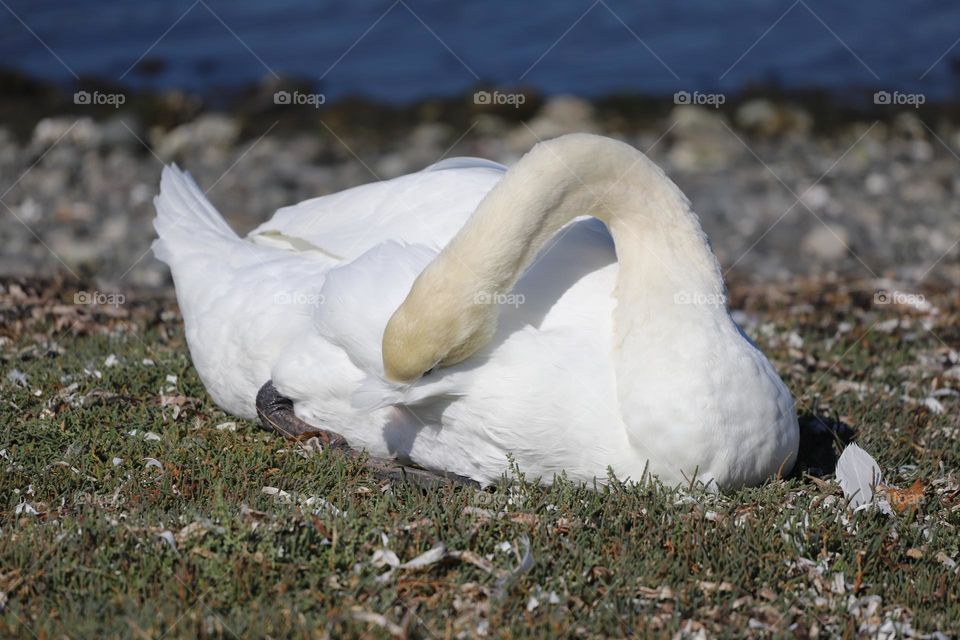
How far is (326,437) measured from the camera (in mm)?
5863

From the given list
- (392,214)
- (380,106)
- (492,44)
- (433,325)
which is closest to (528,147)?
(380,106)

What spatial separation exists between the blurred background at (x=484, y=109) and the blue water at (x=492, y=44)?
0.26 ft

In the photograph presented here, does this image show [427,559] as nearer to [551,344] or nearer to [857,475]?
[551,344]

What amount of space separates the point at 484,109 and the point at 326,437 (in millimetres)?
13052

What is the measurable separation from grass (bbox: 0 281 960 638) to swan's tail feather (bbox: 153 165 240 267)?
3.81 ft

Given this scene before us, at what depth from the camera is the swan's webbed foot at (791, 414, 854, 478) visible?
577 centimetres

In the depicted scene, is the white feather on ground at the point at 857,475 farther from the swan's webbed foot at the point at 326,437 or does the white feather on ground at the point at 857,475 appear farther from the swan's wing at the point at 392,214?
the swan's wing at the point at 392,214

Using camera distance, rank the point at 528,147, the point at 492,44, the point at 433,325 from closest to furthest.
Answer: the point at 433,325
the point at 528,147
the point at 492,44

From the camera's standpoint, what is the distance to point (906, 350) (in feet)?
25.9

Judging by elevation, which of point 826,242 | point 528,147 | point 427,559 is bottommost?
point 427,559

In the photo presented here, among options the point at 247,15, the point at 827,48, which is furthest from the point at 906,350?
the point at 247,15

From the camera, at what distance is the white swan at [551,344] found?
4.89 meters

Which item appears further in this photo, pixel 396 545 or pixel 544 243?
pixel 544 243

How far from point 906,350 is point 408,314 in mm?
4471
